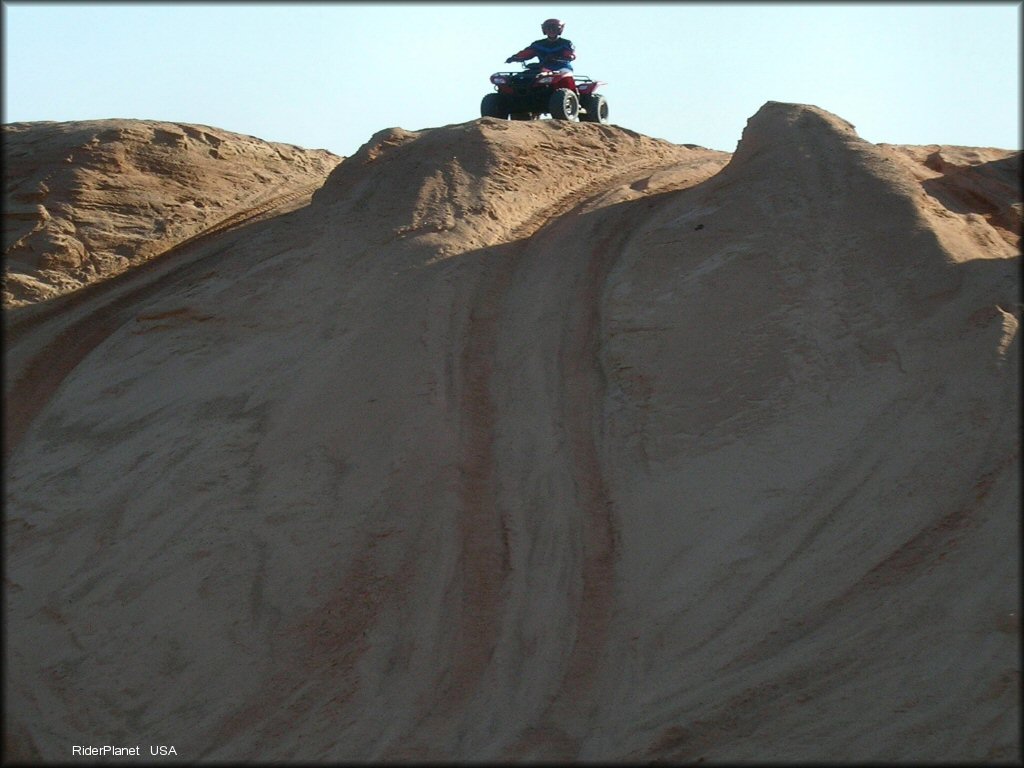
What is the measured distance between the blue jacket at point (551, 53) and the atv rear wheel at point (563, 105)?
18.1 inches

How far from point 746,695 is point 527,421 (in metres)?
2.58

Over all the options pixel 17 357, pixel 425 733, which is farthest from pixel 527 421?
pixel 17 357

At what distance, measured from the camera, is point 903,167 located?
8.89 meters

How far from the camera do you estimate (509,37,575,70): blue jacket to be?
42.4 ft

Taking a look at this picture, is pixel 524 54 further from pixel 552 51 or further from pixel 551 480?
pixel 551 480

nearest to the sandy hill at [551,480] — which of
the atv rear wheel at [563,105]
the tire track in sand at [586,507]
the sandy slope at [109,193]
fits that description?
the tire track in sand at [586,507]

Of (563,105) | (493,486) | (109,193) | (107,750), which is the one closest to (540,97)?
(563,105)

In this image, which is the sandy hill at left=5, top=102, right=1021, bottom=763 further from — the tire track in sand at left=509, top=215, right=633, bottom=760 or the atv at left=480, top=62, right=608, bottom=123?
the atv at left=480, top=62, right=608, bottom=123

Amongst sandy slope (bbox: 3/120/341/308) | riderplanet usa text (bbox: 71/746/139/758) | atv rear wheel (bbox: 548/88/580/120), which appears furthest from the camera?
atv rear wheel (bbox: 548/88/580/120)

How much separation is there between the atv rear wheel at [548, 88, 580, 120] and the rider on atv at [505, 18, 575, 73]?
453 millimetres

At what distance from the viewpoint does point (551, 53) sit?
1300 cm

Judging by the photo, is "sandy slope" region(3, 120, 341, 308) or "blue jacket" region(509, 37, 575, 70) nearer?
"sandy slope" region(3, 120, 341, 308)

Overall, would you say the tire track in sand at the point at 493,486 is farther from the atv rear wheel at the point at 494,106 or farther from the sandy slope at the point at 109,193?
the atv rear wheel at the point at 494,106

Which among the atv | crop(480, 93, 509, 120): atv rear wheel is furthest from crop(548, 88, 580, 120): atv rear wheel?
crop(480, 93, 509, 120): atv rear wheel
